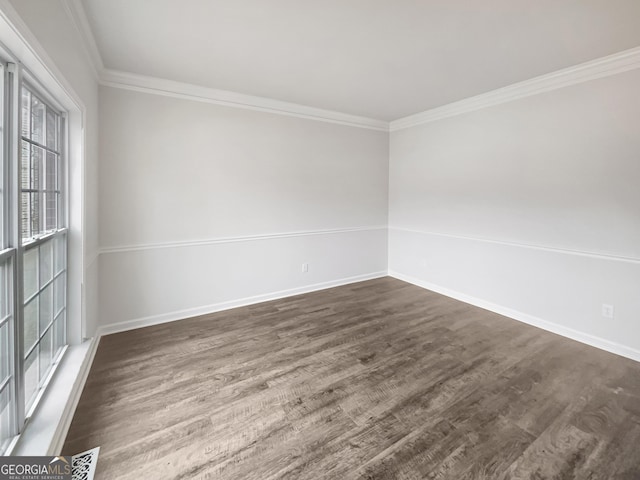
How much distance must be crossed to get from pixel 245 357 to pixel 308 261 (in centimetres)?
192

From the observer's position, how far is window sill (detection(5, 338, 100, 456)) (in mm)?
1410

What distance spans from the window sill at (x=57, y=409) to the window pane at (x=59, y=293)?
0.38 metres

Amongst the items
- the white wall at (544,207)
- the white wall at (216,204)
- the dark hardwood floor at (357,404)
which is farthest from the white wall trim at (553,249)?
the white wall at (216,204)

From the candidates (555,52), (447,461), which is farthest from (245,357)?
(555,52)

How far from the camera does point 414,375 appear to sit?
2.27m

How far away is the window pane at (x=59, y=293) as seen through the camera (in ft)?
6.70

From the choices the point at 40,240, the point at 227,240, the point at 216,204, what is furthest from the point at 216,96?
the point at 40,240

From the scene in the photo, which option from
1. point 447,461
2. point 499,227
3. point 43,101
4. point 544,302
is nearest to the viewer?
point 447,461

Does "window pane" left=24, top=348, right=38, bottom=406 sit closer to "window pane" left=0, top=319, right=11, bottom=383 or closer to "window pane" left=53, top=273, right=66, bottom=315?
"window pane" left=0, top=319, right=11, bottom=383

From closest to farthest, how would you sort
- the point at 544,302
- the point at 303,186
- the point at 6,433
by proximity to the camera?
the point at 6,433, the point at 544,302, the point at 303,186

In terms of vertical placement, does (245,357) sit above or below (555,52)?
below

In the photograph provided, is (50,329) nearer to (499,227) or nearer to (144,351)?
(144,351)

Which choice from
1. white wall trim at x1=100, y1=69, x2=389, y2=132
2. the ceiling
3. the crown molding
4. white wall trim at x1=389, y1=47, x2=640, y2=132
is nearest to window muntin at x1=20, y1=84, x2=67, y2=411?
the crown molding

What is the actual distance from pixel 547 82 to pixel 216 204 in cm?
383
